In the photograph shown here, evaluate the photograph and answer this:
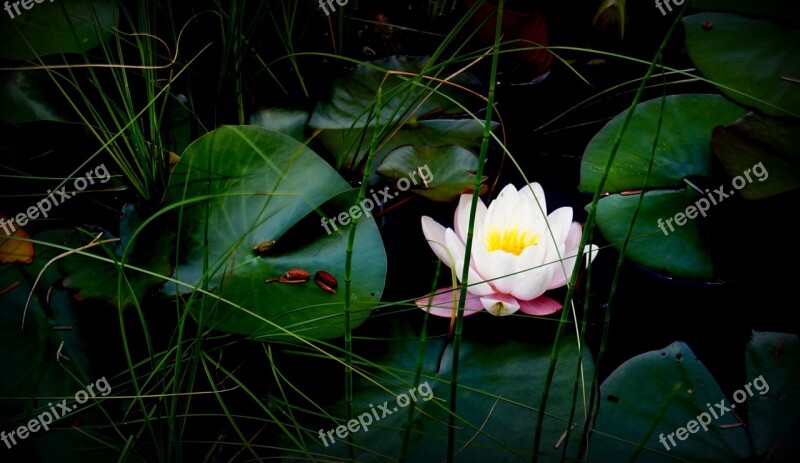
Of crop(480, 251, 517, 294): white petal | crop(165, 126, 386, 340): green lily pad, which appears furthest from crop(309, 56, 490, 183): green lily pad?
crop(480, 251, 517, 294): white petal

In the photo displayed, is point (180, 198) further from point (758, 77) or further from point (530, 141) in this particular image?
point (758, 77)

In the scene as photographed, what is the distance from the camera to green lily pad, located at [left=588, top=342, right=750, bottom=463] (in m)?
0.87

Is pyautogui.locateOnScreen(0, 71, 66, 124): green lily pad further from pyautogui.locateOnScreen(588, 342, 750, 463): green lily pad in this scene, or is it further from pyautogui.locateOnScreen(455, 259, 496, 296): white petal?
pyautogui.locateOnScreen(588, 342, 750, 463): green lily pad

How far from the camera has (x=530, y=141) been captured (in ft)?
4.59

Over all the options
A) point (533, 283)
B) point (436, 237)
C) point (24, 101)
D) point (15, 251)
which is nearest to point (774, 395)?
point (533, 283)

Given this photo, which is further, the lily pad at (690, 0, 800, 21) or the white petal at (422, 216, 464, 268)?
the lily pad at (690, 0, 800, 21)

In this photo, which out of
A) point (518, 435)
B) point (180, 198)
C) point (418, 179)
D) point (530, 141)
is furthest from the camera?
point (530, 141)

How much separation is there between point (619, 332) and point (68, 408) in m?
1.17

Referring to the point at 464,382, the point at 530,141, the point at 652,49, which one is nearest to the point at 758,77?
the point at 652,49

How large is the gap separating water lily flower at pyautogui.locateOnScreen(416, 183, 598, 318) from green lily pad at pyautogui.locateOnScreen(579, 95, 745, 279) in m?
0.16

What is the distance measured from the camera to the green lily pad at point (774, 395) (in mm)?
858

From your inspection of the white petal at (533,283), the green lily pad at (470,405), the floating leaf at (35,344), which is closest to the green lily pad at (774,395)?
the green lily pad at (470,405)

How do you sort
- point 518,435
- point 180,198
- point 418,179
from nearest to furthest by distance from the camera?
point 518,435 → point 180,198 → point 418,179

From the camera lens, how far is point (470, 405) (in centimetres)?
92
